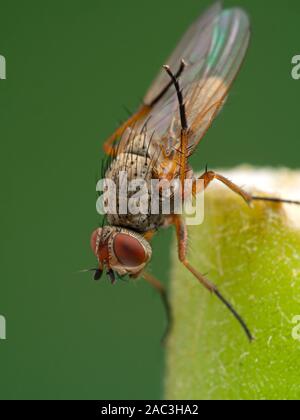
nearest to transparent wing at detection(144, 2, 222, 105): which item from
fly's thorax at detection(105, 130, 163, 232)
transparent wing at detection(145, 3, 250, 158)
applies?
transparent wing at detection(145, 3, 250, 158)

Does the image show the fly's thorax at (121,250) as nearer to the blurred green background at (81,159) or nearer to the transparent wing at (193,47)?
the transparent wing at (193,47)

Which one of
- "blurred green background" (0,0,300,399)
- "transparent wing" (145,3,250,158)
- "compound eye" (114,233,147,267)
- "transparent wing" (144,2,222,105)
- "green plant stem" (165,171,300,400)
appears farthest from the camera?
"blurred green background" (0,0,300,399)

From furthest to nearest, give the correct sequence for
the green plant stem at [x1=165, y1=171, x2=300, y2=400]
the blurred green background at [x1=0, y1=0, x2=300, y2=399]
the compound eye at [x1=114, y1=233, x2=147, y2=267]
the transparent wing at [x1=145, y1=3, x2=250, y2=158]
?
the blurred green background at [x1=0, y1=0, x2=300, y2=399], the transparent wing at [x1=145, y1=3, x2=250, y2=158], the compound eye at [x1=114, y1=233, x2=147, y2=267], the green plant stem at [x1=165, y1=171, x2=300, y2=400]

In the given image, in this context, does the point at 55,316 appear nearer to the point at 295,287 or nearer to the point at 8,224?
the point at 8,224

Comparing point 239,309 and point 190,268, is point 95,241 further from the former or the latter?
point 239,309

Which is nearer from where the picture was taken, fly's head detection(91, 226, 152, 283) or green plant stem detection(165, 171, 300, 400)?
green plant stem detection(165, 171, 300, 400)

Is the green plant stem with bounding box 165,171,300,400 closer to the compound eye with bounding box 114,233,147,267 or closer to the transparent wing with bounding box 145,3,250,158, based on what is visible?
the compound eye with bounding box 114,233,147,267

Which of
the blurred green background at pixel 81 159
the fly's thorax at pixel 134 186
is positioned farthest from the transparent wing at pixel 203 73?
the blurred green background at pixel 81 159

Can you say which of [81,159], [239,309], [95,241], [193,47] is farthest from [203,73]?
[81,159]
